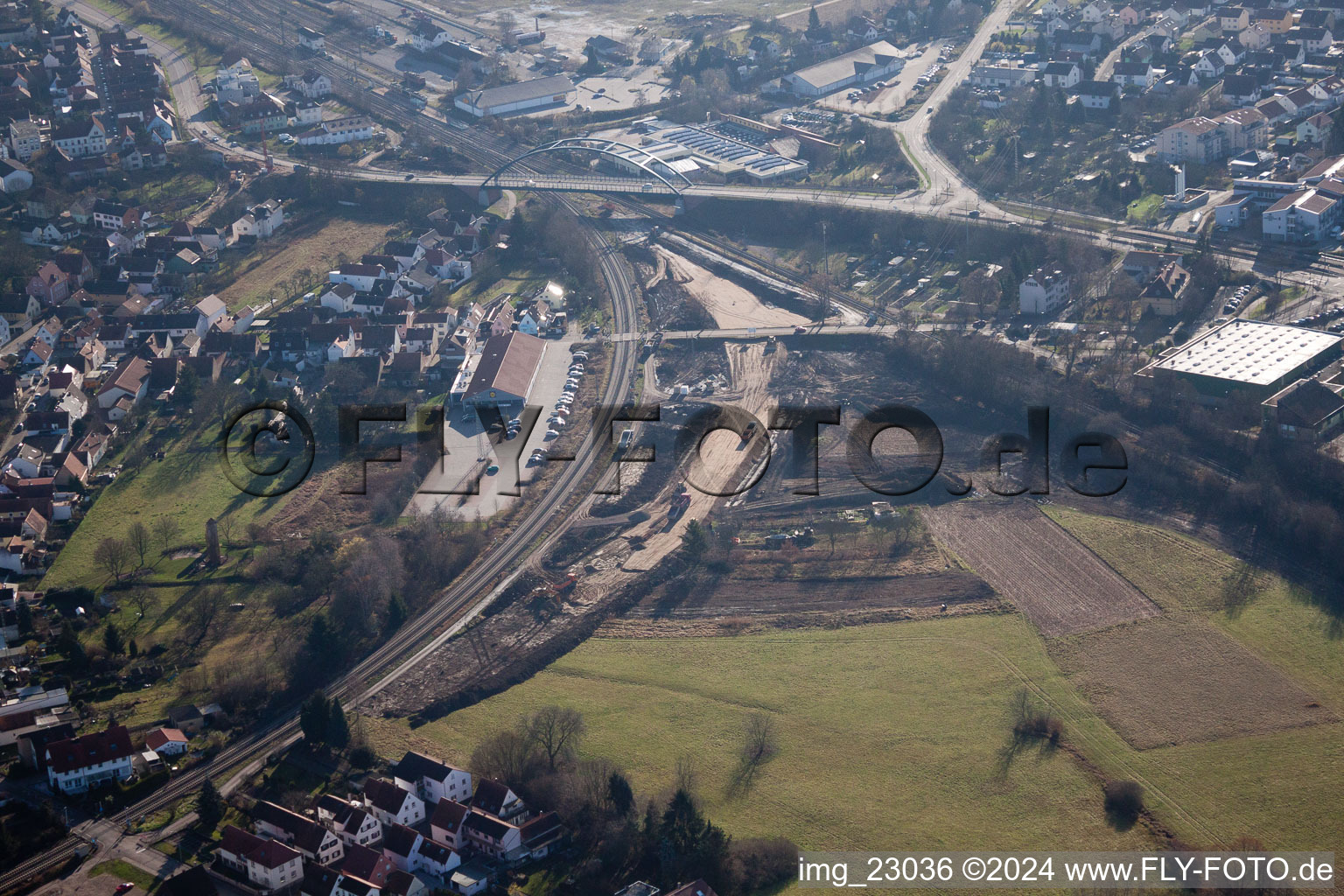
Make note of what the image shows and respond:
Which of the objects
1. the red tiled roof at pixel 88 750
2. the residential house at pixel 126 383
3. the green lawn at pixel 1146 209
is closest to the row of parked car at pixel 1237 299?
the green lawn at pixel 1146 209

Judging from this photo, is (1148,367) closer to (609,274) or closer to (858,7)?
(609,274)

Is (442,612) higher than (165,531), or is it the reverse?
(165,531)

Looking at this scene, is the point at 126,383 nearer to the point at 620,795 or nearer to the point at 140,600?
the point at 140,600

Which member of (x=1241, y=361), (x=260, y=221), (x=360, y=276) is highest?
(x=260, y=221)

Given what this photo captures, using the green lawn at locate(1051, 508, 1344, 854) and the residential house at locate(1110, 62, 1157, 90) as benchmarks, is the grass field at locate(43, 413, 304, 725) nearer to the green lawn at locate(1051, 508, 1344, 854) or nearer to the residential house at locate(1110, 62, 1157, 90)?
the green lawn at locate(1051, 508, 1344, 854)

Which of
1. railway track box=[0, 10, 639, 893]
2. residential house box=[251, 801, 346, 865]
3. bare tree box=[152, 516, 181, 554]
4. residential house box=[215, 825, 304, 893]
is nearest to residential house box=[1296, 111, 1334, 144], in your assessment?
railway track box=[0, 10, 639, 893]

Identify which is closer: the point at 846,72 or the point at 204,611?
the point at 204,611

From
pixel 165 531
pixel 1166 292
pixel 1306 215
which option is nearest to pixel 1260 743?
pixel 1166 292
